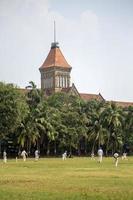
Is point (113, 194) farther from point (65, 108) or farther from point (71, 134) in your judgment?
point (65, 108)

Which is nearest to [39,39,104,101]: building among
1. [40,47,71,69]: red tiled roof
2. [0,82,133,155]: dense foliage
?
[40,47,71,69]: red tiled roof

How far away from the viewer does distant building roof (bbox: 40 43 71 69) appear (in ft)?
500

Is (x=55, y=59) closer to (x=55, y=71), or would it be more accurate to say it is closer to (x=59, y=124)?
(x=55, y=71)

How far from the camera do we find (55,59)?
152250mm

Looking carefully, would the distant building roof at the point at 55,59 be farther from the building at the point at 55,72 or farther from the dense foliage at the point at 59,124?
the dense foliage at the point at 59,124

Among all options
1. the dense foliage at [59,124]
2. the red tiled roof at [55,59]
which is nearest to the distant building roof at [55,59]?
the red tiled roof at [55,59]

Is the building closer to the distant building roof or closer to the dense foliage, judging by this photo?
the distant building roof

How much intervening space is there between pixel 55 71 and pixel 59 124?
65.8 meters

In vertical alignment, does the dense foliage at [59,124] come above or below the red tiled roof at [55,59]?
below

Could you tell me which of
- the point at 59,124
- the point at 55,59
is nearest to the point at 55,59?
the point at 55,59

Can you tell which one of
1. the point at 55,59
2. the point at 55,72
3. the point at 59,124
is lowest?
the point at 59,124

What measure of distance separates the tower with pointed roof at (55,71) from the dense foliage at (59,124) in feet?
162

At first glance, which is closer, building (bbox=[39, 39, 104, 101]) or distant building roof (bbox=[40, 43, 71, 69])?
building (bbox=[39, 39, 104, 101])

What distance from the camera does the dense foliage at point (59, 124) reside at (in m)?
73.1
